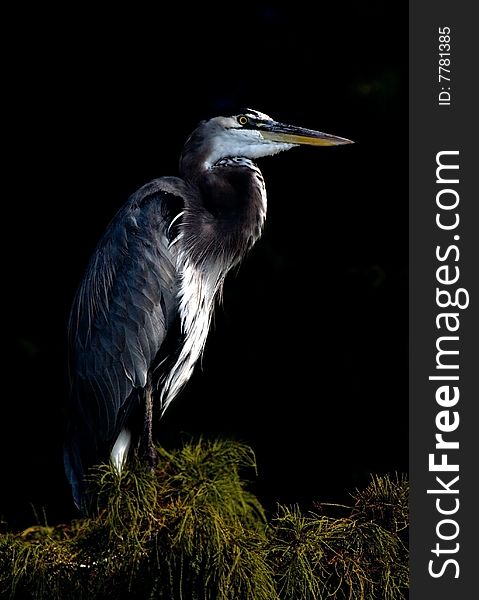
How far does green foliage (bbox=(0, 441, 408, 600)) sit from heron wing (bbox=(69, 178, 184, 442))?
0.45 metres

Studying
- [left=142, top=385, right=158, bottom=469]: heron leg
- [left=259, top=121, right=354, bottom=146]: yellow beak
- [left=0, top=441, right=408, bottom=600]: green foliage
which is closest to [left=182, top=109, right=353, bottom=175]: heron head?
[left=259, top=121, right=354, bottom=146]: yellow beak

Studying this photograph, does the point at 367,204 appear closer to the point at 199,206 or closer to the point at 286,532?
the point at 199,206

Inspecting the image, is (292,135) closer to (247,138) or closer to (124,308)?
(247,138)

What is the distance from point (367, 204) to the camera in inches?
130

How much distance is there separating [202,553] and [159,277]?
78cm

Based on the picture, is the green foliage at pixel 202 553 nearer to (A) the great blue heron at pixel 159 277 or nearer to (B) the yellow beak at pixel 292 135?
(A) the great blue heron at pixel 159 277

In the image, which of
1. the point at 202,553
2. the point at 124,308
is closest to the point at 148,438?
the point at 124,308

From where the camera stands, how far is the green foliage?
5.71 feet

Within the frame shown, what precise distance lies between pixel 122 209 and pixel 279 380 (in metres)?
1.10

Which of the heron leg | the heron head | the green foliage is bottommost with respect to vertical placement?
the green foliage

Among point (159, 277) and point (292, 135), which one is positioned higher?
point (292, 135)

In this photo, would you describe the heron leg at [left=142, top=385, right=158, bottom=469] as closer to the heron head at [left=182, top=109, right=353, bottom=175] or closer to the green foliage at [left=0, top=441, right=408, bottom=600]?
the green foliage at [left=0, top=441, right=408, bottom=600]

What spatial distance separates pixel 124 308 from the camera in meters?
2.39

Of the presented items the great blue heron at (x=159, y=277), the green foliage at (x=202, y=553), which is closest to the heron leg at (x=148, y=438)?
the great blue heron at (x=159, y=277)
